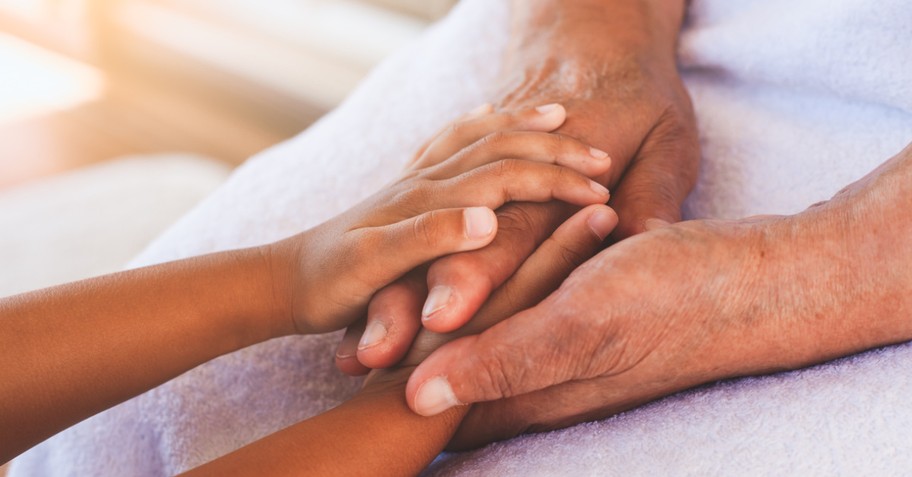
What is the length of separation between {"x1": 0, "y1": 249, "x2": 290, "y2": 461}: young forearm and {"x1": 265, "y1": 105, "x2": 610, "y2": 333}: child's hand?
47 mm

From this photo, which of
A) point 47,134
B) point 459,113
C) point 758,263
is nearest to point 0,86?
point 47,134

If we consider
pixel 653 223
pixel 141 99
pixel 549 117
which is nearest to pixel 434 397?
pixel 653 223

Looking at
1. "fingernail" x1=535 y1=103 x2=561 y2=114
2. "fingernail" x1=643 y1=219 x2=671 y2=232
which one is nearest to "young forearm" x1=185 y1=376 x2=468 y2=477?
"fingernail" x1=643 y1=219 x2=671 y2=232

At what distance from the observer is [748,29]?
95 centimetres

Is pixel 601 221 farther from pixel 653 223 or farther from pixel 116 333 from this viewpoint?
pixel 116 333

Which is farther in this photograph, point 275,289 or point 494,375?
point 275,289

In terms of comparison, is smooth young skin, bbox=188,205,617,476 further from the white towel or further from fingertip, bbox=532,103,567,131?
fingertip, bbox=532,103,567,131

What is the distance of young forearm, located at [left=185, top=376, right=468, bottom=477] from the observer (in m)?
0.64

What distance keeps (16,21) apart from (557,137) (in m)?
2.71

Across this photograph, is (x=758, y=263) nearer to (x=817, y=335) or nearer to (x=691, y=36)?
(x=817, y=335)

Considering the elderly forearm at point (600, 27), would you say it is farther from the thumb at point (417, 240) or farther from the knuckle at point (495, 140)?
the thumb at point (417, 240)

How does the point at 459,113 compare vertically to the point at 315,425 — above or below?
above

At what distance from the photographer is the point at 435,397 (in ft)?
2.19

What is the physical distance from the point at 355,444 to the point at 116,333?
0.26 metres
